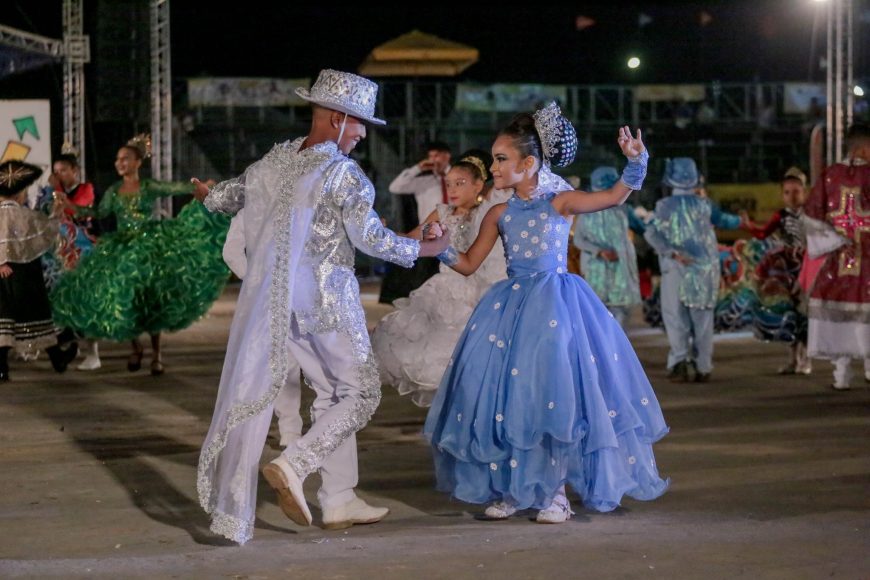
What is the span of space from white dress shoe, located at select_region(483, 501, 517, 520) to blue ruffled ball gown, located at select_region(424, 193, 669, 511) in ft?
0.17

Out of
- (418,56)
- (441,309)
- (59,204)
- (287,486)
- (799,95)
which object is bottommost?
(287,486)

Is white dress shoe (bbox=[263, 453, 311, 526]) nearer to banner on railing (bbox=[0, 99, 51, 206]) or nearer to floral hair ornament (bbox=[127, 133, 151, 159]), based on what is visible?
floral hair ornament (bbox=[127, 133, 151, 159])

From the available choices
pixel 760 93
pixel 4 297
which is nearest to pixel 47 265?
pixel 4 297

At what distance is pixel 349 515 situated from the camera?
19.4ft

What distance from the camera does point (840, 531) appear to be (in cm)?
578

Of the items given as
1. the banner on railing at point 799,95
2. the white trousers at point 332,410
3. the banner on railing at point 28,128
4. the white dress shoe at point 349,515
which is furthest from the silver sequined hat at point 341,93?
the banner on railing at point 799,95

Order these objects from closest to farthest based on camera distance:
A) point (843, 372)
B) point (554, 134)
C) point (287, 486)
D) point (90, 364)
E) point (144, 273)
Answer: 1. point (287, 486)
2. point (554, 134)
3. point (843, 372)
4. point (144, 273)
5. point (90, 364)

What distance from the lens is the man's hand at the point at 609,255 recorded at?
41.7 feet

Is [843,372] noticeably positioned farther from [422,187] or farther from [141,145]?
[141,145]

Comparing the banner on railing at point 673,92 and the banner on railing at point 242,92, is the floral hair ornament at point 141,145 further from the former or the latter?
the banner on railing at point 673,92

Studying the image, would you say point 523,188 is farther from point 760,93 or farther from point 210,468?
point 760,93

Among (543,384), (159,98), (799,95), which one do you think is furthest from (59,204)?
(799,95)

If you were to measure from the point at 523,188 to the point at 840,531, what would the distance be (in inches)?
75.5

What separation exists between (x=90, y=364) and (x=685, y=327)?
16.6ft
